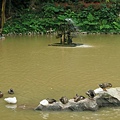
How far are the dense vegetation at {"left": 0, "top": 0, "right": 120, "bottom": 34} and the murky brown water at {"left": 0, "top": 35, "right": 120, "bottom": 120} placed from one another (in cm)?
1137

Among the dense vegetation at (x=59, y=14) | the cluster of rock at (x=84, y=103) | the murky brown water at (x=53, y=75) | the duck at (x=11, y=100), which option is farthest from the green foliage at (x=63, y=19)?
the cluster of rock at (x=84, y=103)

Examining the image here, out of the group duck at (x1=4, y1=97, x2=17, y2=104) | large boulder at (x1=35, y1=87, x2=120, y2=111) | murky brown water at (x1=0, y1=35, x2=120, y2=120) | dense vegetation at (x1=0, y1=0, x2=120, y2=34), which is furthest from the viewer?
dense vegetation at (x1=0, y1=0, x2=120, y2=34)

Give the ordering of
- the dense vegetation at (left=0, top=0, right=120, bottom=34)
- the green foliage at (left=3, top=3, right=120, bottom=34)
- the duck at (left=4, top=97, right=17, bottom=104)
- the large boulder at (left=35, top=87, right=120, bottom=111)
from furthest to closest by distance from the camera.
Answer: the dense vegetation at (left=0, top=0, right=120, bottom=34), the green foliage at (left=3, top=3, right=120, bottom=34), the duck at (left=4, top=97, right=17, bottom=104), the large boulder at (left=35, top=87, right=120, bottom=111)

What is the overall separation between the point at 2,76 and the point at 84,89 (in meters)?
3.00

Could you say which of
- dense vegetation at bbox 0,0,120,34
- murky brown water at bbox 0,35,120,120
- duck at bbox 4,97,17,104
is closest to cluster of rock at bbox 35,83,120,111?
murky brown water at bbox 0,35,120,120

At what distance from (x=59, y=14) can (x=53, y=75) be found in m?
20.2

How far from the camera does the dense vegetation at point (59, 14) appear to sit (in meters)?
27.9

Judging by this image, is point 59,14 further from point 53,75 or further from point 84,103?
point 84,103

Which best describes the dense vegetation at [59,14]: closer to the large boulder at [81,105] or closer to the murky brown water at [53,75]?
the murky brown water at [53,75]

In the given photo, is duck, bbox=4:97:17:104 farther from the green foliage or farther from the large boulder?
the green foliage

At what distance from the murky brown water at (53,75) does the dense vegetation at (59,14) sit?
1137 centimetres

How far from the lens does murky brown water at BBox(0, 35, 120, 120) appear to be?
696cm

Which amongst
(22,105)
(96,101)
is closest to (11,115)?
(22,105)

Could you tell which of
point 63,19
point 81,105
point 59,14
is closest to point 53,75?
point 81,105
